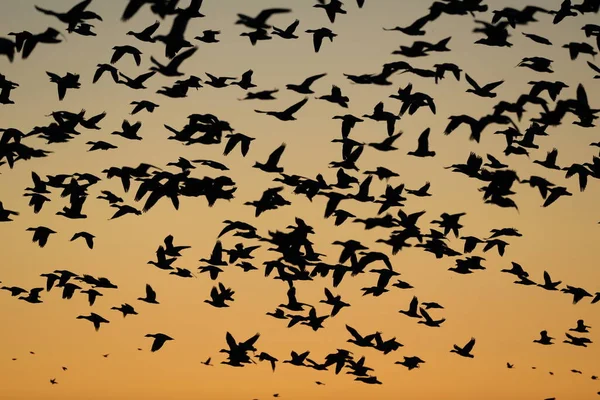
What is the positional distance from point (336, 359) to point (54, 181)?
13.3 metres

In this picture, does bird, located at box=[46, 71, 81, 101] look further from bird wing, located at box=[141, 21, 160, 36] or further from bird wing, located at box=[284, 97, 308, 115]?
bird wing, located at box=[284, 97, 308, 115]

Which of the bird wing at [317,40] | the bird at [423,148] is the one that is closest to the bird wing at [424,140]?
the bird at [423,148]

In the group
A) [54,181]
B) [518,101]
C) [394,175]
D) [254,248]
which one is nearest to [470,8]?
[518,101]

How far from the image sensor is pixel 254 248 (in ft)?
155

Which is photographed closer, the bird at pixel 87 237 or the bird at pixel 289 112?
the bird at pixel 289 112

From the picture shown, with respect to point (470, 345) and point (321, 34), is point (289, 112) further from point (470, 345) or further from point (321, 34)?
point (470, 345)

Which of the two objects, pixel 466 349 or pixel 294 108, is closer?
pixel 294 108

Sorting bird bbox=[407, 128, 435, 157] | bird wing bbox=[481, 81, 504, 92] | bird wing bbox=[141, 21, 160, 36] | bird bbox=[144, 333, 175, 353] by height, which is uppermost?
bird wing bbox=[141, 21, 160, 36]

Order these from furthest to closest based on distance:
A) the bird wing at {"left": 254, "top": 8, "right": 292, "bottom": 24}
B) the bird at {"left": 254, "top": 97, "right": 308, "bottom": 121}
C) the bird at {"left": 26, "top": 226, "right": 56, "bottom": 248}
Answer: the bird at {"left": 26, "top": 226, "right": 56, "bottom": 248}
the bird at {"left": 254, "top": 97, "right": 308, "bottom": 121}
the bird wing at {"left": 254, "top": 8, "right": 292, "bottom": 24}

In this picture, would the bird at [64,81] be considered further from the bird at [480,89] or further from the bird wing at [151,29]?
the bird at [480,89]

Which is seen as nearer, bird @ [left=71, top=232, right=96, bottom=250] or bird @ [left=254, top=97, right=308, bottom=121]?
bird @ [left=254, top=97, right=308, bottom=121]

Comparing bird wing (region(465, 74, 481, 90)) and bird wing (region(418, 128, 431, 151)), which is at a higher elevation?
bird wing (region(465, 74, 481, 90))

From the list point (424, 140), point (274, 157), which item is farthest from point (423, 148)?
point (274, 157)

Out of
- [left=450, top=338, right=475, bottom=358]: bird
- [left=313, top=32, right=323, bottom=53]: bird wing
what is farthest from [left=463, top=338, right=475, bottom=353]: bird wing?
[left=313, top=32, right=323, bottom=53]: bird wing
